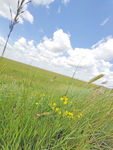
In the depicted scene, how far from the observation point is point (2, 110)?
4.42ft

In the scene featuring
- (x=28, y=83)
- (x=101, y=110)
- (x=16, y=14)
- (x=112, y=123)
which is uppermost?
(x=16, y=14)

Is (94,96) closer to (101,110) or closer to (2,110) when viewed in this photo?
(101,110)

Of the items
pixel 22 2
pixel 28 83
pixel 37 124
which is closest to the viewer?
pixel 22 2

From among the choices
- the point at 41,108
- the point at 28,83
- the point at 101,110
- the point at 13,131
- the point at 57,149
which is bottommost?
the point at 57,149

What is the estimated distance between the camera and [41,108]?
1.77 metres

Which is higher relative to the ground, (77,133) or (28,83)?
(28,83)

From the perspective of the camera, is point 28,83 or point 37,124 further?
point 28,83

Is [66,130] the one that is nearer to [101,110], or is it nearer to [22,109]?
[22,109]

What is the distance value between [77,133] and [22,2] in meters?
1.80

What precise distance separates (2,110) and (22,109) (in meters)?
0.52

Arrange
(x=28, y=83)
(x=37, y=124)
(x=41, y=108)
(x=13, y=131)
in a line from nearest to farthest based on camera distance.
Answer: (x=13, y=131) → (x=37, y=124) → (x=28, y=83) → (x=41, y=108)

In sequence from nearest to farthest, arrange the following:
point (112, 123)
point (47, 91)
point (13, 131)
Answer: point (13, 131) → point (112, 123) → point (47, 91)

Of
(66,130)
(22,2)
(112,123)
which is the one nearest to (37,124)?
(66,130)

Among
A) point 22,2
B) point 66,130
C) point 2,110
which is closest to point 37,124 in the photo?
point 66,130
